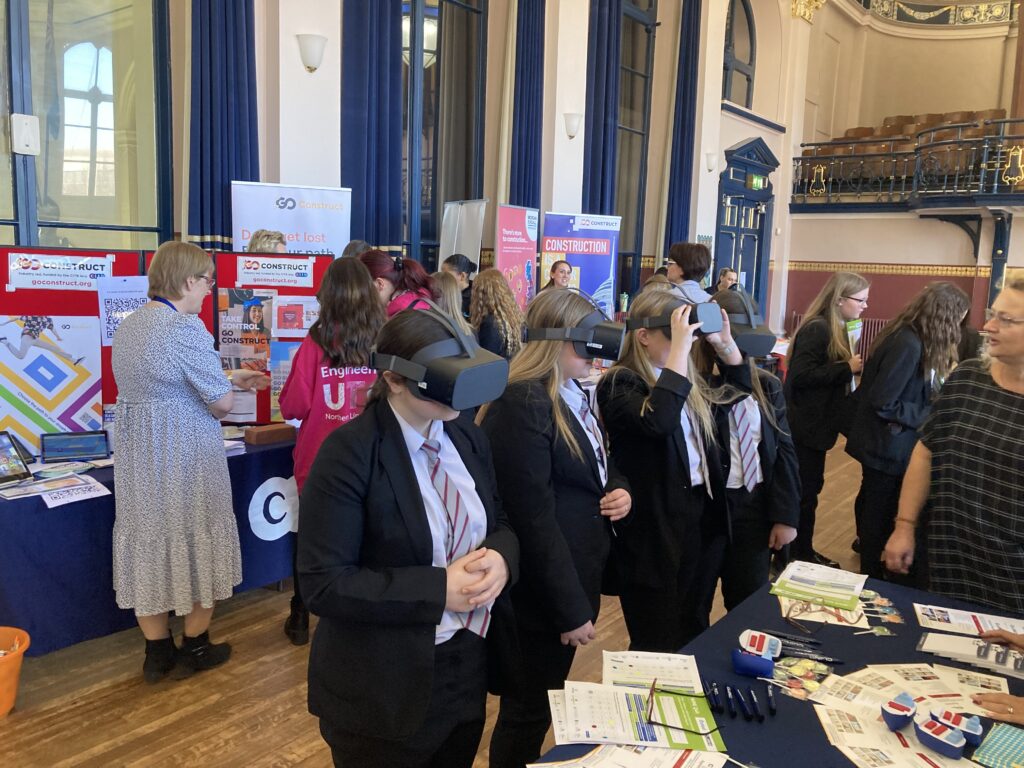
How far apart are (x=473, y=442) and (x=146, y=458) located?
1.61m

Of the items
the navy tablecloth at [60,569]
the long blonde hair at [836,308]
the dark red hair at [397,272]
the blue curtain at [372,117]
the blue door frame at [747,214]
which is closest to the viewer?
the navy tablecloth at [60,569]

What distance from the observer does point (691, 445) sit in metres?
2.28

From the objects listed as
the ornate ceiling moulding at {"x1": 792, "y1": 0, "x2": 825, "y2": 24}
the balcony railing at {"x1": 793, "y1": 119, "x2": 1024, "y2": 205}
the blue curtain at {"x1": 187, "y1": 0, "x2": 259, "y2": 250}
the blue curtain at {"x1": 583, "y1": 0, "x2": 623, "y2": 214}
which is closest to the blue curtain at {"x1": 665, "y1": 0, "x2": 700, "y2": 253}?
the blue curtain at {"x1": 583, "y1": 0, "x2": 623, "y2": 214}

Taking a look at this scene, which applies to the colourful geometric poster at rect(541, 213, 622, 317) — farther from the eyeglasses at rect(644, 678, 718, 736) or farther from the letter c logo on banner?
the eyeglasses at rect(644, 678, 718, 736)

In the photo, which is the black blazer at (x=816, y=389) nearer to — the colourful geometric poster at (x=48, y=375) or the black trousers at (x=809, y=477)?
the black trousers at (x=809, y=477)

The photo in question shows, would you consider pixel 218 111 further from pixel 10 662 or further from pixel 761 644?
pixel 761 644

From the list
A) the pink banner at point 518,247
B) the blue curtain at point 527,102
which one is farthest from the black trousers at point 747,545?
the blue curtain at point 527,102

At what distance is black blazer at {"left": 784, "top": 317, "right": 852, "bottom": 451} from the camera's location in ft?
12.3

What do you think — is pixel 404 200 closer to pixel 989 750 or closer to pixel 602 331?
pixel 602 331

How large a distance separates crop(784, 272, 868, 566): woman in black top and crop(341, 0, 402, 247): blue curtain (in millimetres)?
3462

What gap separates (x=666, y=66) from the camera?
10070 mm

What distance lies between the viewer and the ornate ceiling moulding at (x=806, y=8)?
39.8ft

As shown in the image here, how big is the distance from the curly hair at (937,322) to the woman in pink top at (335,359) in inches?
89.0

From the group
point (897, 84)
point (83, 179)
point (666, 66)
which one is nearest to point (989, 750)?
point (83, 179)
